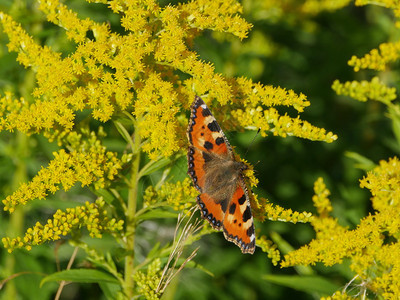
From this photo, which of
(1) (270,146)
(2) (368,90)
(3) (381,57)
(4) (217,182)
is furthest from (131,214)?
(1) (270,146)

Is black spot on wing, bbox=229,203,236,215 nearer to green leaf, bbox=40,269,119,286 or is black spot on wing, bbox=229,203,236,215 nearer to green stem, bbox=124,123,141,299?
green stem, bbox=124,123,141,299

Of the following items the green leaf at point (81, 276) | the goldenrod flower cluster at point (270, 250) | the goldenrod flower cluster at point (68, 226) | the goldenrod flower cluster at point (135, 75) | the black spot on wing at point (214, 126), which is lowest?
the goldenrod flower cluster at point (270, 250)

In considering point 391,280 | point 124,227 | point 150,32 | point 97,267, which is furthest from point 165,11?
point 391,280

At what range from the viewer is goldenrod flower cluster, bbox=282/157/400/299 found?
338 centimetres

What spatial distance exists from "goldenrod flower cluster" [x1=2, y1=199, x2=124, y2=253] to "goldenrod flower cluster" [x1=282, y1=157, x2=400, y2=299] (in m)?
1.17

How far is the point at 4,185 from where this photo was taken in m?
5.29

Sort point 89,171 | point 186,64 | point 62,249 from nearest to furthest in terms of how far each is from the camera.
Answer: point 89,171, point 186,64, point 62,249

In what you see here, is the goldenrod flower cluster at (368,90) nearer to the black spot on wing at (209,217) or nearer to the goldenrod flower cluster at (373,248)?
the goldenrod flower cluster at (373,248)

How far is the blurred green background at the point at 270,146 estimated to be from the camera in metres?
4.94

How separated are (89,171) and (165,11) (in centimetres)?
110

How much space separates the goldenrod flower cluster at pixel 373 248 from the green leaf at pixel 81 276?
1.15m

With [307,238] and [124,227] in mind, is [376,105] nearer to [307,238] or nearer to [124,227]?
[307,238]

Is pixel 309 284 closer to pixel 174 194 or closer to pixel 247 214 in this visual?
pixel 247 214

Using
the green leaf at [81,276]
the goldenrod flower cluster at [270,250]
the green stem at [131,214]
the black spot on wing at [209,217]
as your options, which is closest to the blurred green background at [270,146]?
the green stem at [131,214]
